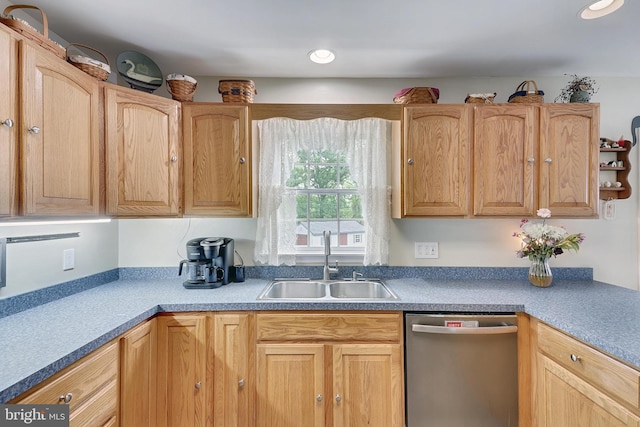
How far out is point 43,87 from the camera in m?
1.32

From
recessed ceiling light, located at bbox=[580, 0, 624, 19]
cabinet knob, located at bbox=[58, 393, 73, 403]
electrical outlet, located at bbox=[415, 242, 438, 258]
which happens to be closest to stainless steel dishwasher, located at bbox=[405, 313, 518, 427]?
electrical outlet, located at bbox=[415, 242, 438, 258]

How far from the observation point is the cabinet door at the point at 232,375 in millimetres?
1669

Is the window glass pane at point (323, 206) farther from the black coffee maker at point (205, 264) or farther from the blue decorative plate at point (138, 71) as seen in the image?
the blue decorative plate at point (138, 71)

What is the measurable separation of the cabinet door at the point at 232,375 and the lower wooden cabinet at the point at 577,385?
1421 millimetres

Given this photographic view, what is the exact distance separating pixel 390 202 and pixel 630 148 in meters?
1.68

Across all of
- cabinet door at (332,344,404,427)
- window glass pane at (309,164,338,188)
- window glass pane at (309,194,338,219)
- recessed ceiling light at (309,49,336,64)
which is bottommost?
cabinet door at (332,344,404,427)

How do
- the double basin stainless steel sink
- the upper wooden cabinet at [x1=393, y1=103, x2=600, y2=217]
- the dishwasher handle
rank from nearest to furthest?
the dishwasher handle < the upper wooden cabinet at [x1=393, y1=103, x2=600, y2=217] < the double basin stainless steel sink

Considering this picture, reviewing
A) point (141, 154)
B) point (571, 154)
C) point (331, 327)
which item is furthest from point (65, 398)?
point (571, 154)

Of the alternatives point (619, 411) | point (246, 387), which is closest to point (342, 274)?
point (246, 387)

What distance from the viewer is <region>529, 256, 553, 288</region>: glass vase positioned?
2.00 metres

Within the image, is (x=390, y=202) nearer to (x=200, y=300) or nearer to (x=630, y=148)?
(x=200, y=300)

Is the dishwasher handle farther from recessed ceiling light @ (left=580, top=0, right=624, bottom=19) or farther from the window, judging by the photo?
recessed ceiling light @ (left=580, top=0, right=624, bottom=19)

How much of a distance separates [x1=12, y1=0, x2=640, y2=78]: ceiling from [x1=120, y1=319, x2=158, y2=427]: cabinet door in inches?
61.6

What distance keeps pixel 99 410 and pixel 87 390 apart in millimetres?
126
